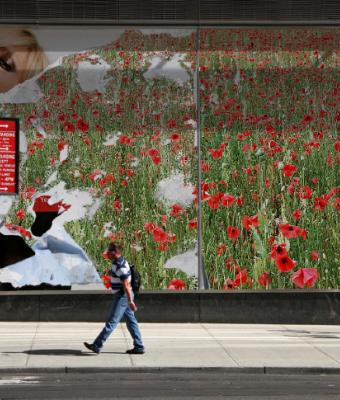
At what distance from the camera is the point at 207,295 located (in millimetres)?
19281

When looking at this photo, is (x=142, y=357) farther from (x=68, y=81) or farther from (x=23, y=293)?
(x=68, y=81)

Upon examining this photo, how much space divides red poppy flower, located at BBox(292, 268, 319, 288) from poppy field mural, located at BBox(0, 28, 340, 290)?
0.02 m

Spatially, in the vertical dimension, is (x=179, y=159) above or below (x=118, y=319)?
above

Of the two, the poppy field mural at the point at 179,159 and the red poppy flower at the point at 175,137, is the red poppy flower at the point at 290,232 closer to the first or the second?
the poppy field mural at the point at 179,159

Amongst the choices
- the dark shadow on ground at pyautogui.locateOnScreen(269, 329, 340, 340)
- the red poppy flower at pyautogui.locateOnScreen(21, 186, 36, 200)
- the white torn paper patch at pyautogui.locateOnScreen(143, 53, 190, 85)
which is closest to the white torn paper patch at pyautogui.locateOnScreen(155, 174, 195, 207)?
the white torn paper patch at pyautogui.locateOnScreen(143, 53, 190, 85)

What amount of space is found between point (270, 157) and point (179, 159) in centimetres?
163

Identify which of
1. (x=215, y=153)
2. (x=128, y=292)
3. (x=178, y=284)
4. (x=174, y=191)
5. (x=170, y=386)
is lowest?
(x=170, y=386)

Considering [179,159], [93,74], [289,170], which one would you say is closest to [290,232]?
[289,170]

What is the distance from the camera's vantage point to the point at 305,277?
1950cm

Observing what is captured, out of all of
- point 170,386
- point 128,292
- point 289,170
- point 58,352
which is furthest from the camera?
point 289,170

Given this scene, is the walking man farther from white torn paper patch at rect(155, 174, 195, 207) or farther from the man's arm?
white torn paper patch at rect(155, 174, 195, 207)

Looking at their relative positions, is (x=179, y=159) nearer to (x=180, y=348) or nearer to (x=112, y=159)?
(x=112, y=159)

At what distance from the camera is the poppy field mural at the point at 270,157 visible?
19.5m

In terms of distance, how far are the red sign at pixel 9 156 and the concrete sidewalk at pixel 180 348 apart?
2404 mm
